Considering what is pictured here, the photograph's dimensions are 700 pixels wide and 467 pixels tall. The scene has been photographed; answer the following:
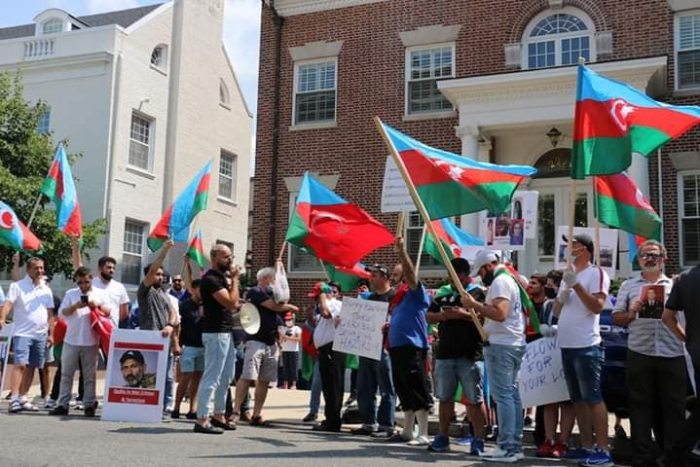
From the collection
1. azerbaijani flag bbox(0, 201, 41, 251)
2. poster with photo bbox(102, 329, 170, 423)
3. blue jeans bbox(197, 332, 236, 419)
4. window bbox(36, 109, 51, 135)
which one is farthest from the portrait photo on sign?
window bbox(36, 109, 51, 135)

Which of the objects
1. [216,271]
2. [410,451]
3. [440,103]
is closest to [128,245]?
[440,103]

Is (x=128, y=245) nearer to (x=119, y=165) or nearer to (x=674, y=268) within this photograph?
(x=119, y=165)

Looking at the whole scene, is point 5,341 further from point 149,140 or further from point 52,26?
point 52,26

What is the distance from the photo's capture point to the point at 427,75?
18.2 meters

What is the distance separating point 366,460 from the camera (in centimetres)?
663

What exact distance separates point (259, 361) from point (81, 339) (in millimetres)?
2214

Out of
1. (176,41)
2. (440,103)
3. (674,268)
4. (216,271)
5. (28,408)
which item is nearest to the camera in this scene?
(216,271)

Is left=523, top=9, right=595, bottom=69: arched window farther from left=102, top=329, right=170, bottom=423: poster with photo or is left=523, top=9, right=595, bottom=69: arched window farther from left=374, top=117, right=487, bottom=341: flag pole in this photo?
left=102, top=329, right=170, bottom=423: poster with photo

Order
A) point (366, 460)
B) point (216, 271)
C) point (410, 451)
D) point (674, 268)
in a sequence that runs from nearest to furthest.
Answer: point (366, 460) → point (410, 451) → point (216, 271) → point (674, 268)

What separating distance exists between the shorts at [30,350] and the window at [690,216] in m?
11.9

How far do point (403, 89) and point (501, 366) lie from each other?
1220 cm

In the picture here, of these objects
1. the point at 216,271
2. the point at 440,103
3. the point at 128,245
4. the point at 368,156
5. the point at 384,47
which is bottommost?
the point at 216,271

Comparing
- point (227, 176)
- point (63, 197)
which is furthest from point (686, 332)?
point (227, 176)

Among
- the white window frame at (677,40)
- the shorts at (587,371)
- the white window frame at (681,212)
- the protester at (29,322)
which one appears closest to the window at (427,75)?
the white window frame at (677,40)
